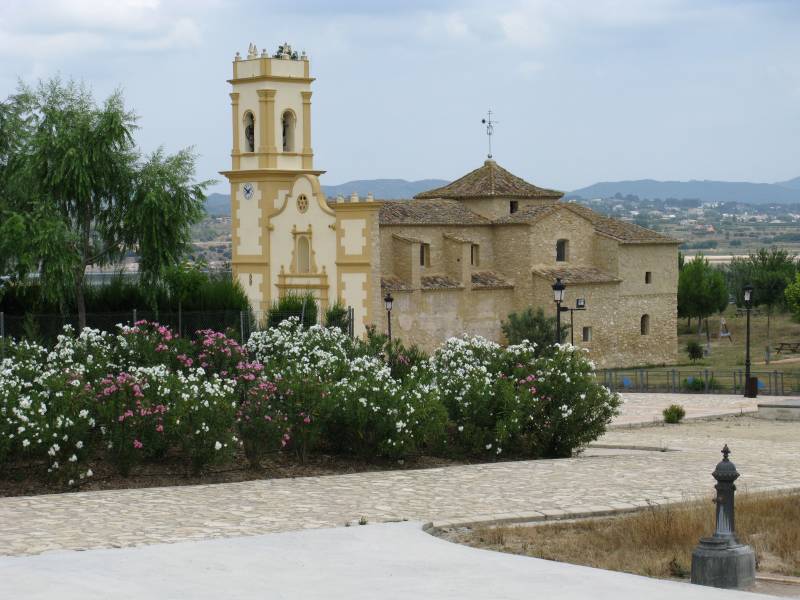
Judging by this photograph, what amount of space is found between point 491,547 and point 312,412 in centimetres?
551

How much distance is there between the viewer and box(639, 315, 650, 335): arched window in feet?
180

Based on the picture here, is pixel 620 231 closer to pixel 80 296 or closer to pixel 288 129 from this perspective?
pixel 288 129

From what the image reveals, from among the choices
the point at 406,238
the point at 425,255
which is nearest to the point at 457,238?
the point at 425,255

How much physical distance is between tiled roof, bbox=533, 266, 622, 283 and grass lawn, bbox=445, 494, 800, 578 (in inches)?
1480

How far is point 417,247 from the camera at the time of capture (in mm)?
47750

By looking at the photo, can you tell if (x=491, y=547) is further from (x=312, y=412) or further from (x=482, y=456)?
(x=482, y=456)

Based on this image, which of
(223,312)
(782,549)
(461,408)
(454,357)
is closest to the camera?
(782,549)

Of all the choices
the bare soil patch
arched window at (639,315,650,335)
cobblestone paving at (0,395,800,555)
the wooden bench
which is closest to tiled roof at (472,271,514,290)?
arched window at (639,315,650,335)

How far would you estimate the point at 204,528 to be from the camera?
41.3 ft

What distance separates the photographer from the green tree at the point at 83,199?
103 feet

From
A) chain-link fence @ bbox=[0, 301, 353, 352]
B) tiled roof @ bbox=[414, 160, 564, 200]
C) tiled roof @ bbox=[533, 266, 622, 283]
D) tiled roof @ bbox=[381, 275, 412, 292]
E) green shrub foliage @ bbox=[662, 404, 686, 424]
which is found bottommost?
green shrub foliage @ bbox=[662, 404, 686, 424]

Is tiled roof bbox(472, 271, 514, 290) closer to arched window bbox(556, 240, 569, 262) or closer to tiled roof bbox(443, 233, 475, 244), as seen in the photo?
tiled roof bbox(443, 233, 475, 244)

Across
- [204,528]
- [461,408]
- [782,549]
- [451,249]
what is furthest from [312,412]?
[451,249]

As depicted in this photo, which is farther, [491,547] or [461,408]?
[461,408]
